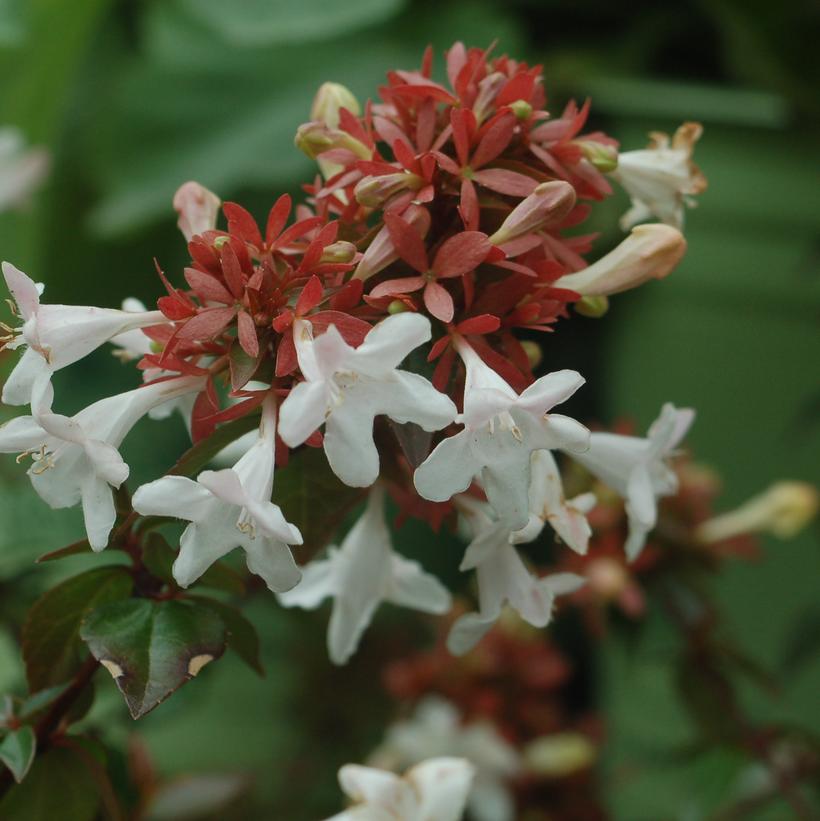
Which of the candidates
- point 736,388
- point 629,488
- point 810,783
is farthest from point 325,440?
point 736,388

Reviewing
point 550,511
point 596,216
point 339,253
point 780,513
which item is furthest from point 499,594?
point 596,216

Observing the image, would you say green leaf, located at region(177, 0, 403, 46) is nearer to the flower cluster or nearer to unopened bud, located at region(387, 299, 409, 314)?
the flower cluster

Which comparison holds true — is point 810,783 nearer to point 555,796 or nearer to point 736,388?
point 555,796

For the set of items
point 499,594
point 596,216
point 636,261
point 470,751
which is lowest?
point 470,751

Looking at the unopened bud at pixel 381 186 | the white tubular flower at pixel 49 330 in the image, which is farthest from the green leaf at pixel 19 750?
the unopened bud at pixel 381 186

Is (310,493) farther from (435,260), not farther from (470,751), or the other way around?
(470,751)

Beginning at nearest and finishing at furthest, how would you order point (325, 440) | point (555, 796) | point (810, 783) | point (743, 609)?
point (325, 440) < point (810, 783) < point (555, 796) < point (743, 609)
